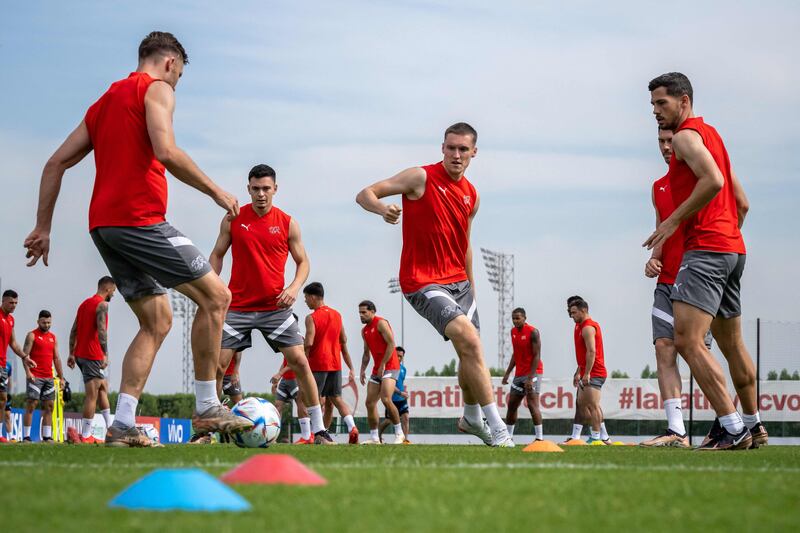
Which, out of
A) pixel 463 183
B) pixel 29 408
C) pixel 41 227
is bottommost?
pixel 29 408

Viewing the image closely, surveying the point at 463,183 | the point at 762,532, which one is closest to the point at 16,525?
the point at 762,532

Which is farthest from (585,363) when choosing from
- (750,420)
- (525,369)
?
(750,420)

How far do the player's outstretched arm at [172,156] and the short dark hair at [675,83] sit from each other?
374 centimetres

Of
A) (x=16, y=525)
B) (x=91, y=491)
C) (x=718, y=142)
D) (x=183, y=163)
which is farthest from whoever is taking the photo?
(x=718, y=142)

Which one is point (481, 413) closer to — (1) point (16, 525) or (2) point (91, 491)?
(2) point (91, 491)

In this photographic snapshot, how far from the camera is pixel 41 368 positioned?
2130 centimetres

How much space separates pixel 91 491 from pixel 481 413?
5878mm

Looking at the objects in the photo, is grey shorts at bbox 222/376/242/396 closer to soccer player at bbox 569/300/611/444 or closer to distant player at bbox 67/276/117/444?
distant player at bbox 67/276/117/444

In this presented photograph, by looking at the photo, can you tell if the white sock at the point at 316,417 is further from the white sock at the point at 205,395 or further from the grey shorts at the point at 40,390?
the grey shorts at the point at 40,390

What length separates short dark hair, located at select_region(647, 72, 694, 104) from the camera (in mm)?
8875

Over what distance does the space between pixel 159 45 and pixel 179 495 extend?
5.30 metres

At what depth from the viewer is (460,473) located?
527cm

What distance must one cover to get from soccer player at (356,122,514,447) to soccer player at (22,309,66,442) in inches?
519

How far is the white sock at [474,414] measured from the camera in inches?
381
